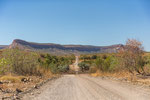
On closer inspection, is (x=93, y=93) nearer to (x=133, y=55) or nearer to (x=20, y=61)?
(x=133, y=55)

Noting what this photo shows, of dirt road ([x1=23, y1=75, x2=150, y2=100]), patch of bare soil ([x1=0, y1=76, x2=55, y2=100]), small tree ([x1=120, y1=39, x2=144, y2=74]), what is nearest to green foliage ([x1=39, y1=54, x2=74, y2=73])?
small tree ([x1=120, y1=39, x2=144, y2=74])

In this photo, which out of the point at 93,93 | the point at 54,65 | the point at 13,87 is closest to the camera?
the point at 93,93

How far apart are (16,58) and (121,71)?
13.9 meters

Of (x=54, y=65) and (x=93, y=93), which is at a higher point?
(x=93, y=93)

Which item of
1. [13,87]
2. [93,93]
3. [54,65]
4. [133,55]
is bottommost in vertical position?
[54,65]

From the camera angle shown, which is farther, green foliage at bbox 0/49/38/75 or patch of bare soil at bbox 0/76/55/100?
green foliage at bbox 0/49/38/75

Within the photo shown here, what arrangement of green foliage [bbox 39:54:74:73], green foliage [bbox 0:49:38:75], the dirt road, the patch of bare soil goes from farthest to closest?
green foliage [bbox 39:54:74:73] < green foliage [bbox 0:49:38:75] < the patch of bare soil < the dirt road

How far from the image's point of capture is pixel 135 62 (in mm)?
20984

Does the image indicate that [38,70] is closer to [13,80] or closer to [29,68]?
[29,68]

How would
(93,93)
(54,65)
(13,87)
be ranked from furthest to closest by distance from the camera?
(54,65), (13,87), (93,93)

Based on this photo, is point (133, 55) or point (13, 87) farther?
point (133, 55)

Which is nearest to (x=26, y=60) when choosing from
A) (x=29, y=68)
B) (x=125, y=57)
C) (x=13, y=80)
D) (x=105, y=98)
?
(x=29, y=68)

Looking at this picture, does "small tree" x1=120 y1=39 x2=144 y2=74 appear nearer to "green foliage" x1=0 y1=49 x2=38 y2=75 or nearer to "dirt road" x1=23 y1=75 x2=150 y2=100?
"dirt road" x1=23 y1=75 x2=150 y2=100

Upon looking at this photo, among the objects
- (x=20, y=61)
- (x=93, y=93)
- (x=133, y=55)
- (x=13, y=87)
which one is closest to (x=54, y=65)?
(x=20, y=61)
